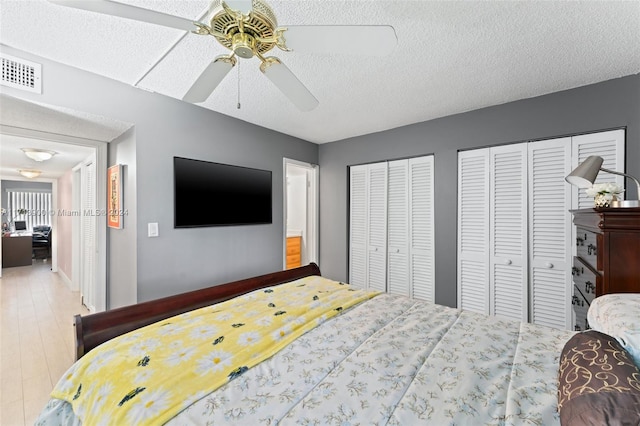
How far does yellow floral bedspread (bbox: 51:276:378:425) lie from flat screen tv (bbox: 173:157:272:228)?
1.33 m

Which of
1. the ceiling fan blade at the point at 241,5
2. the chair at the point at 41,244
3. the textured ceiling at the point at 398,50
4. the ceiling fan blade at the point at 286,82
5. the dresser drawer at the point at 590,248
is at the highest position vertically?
the textured ceiling at the point at 398,50

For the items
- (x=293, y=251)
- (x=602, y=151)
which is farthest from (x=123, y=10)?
(x=293, y=251)

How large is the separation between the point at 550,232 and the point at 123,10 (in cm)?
330

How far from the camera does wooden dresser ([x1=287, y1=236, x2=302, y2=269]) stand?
4.70m

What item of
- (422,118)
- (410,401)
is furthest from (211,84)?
(422,118)

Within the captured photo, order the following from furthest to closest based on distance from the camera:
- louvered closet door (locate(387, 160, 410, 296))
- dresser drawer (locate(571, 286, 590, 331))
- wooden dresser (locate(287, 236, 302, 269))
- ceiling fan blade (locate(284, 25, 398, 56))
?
wooden dresser (locate(287, 236, 302, 269)), louvered closet door (locate(387, 160, 410, 296)), dresser drawer (locate(571, 286, 590, 331)), ceiling fan blade (locate(284, 25, 398, 56))

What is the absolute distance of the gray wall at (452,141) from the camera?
7.12 feet

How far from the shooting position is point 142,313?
1.58 metres

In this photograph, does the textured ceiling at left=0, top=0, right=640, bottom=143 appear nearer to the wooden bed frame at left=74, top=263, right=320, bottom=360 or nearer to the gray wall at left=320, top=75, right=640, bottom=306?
the gray wall at left=320, top=75, right=640, bottom=306

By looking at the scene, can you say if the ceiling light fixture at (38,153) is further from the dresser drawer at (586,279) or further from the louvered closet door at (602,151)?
the louvered closet door at (602,151)

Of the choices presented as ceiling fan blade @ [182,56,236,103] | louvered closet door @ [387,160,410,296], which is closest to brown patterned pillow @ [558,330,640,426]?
ceiling fan blade @ [182,56,236,103]

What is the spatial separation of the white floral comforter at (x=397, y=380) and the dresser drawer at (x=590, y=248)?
0.62 meters

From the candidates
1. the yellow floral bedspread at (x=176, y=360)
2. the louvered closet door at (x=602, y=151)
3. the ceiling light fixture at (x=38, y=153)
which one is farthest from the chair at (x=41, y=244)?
the louvered closet door at (x=602, y=151)

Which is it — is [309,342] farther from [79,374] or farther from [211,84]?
[211,84]
